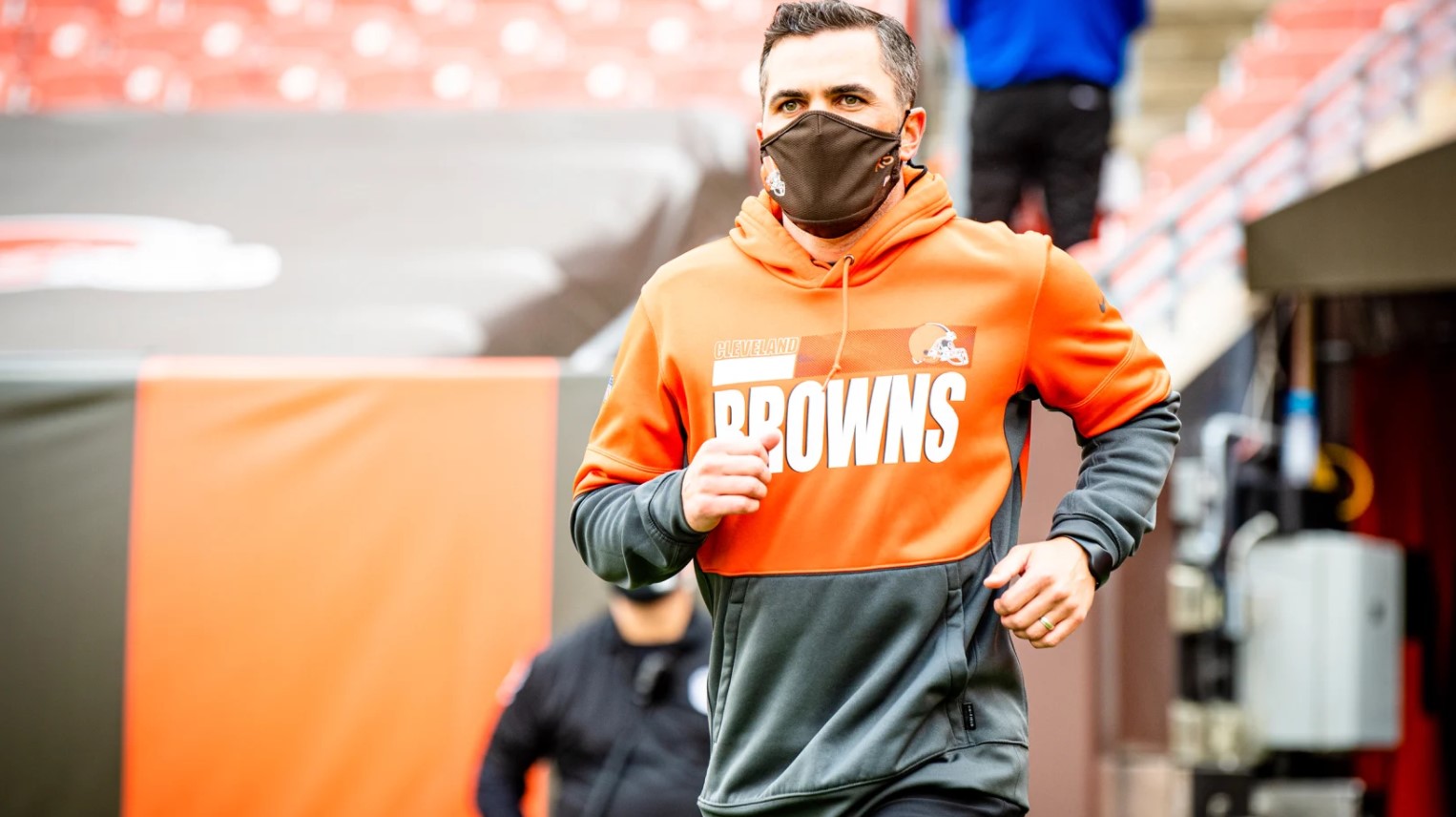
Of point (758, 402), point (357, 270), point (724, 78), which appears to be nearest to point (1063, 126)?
point (357, 270)

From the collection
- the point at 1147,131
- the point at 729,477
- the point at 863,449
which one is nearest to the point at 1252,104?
the point at 1147,131

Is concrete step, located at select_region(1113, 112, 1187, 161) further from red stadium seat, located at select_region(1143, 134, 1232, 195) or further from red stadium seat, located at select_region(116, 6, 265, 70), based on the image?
red stadium seat, located at select_region(116, 6, 265, 70)

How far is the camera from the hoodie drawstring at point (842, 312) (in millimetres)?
1861

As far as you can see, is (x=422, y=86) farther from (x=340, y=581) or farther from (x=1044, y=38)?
(x=1044, y=38)

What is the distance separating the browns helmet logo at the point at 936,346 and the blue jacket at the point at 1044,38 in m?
3.18

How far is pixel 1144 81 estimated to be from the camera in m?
11.5

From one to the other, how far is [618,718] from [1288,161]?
13.2 ft

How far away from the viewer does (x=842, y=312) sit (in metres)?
1.87

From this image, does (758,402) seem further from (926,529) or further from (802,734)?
(802,734)

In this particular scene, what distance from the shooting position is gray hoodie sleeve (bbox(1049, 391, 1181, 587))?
180 centimetres

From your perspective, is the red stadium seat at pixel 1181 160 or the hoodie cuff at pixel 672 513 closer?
the hoodie cuff at pixel 672 513

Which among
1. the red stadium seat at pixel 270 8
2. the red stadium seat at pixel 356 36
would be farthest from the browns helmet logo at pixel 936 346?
the red stadium seat at pixel 270 8

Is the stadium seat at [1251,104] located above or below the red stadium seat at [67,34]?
below

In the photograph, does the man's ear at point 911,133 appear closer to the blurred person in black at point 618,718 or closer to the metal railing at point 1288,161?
the blurred person in black at point 618,718
